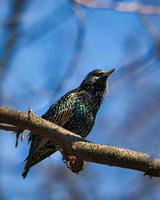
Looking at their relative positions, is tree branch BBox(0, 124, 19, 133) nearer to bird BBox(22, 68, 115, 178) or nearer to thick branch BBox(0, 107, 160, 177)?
thick branch BBox(0, 107, 160, 177)

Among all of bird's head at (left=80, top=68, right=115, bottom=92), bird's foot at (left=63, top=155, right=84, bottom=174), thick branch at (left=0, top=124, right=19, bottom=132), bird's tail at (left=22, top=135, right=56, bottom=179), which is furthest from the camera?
bird's head at (left=80, top=68, right=115, bottom=92)

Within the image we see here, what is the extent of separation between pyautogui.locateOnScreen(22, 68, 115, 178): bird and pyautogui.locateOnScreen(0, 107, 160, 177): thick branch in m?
1.56

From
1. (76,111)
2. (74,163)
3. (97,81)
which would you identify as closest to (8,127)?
(74,163)

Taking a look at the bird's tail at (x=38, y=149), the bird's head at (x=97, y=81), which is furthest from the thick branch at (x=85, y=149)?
the bird's head at (x=97, y=81)

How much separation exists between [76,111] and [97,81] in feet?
1.84

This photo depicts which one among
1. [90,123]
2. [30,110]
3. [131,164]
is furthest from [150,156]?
[90,123]

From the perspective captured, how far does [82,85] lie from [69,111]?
643mm

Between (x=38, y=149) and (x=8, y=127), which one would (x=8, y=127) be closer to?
(x=8, y=127)

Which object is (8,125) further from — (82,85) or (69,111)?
(82,85)

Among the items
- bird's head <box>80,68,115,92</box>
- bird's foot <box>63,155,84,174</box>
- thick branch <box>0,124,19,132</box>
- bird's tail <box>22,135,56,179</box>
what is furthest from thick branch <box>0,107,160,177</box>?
bird's head <box>80,68,115,92</box>

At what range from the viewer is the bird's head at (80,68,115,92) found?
6.68 metres

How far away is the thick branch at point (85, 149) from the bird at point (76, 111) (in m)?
1.56

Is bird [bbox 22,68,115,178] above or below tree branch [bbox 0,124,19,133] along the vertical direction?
above

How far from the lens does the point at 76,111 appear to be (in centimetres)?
632
